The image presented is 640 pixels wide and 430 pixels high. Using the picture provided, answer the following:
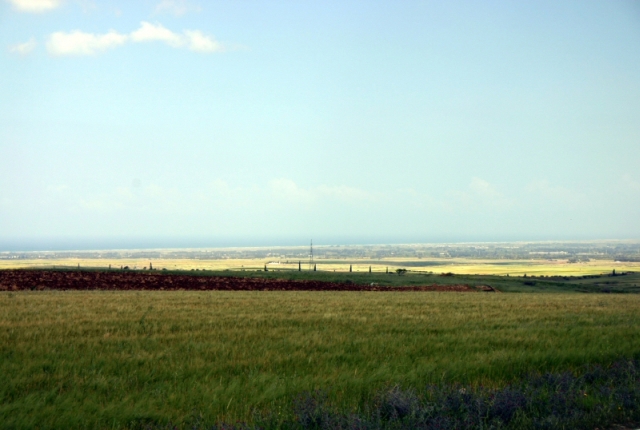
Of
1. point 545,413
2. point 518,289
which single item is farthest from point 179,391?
point 518,289

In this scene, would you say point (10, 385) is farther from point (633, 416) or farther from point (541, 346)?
point (541, 346)

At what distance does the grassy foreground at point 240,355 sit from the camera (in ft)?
28.3

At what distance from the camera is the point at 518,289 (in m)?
56.2

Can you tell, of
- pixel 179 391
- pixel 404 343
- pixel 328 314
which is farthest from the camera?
pixel 328 314

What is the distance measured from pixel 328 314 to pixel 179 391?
11571mm

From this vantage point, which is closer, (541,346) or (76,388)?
(76,388)

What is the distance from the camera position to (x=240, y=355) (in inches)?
477

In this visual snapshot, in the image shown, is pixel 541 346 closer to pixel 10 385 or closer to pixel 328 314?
pixel 328 314

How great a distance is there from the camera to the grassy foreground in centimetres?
862

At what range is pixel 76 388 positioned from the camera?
30.2ft

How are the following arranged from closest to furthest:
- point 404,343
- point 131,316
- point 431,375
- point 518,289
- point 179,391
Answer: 1. point 179,391
2. point 431,375
3. point 404,343
4. point 131,316
5. point 518,289

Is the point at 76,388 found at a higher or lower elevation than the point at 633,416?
higher

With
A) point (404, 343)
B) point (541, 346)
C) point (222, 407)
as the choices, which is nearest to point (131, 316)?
point (404, 343)

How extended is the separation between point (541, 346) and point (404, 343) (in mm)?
3437
